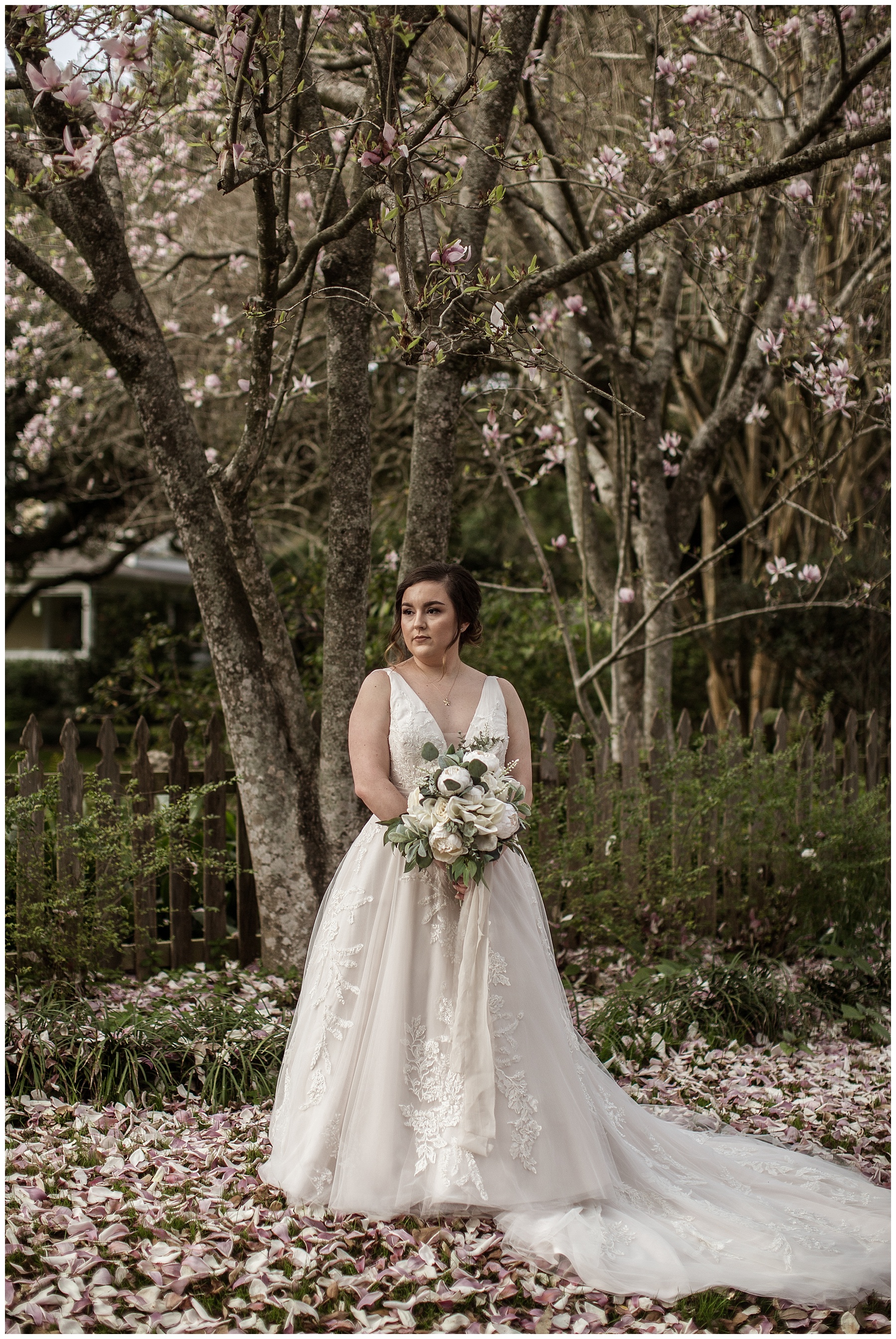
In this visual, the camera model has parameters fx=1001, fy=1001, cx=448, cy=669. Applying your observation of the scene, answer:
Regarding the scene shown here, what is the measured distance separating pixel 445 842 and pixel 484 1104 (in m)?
0.78

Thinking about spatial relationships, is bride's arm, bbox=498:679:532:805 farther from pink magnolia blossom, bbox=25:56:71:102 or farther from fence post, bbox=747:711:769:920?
fence post, bbox=747:711:769:920

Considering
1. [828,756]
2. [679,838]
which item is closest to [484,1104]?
[679,838]

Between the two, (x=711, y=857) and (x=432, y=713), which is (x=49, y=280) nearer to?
(x=432, y=713)

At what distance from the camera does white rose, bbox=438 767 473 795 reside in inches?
109

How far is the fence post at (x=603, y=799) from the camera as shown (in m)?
5.12

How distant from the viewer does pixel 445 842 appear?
273cm

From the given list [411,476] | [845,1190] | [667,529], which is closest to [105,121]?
[411,476]

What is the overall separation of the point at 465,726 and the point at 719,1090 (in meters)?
1.89

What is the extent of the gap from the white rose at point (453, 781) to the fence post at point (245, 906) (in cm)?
242

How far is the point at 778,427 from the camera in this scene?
9.59 metres

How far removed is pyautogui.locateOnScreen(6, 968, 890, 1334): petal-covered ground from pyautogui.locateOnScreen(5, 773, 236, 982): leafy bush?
0.81m

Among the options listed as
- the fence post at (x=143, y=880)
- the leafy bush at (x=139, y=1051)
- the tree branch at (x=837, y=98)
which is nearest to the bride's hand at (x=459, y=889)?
the leafy bush at (x=139, y=1051)

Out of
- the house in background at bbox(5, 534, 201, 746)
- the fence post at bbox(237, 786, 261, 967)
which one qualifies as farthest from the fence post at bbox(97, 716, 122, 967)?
the house in background at bbox(5, 534, 201, 746)

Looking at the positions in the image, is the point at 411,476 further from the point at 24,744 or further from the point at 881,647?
the point at 881,647
